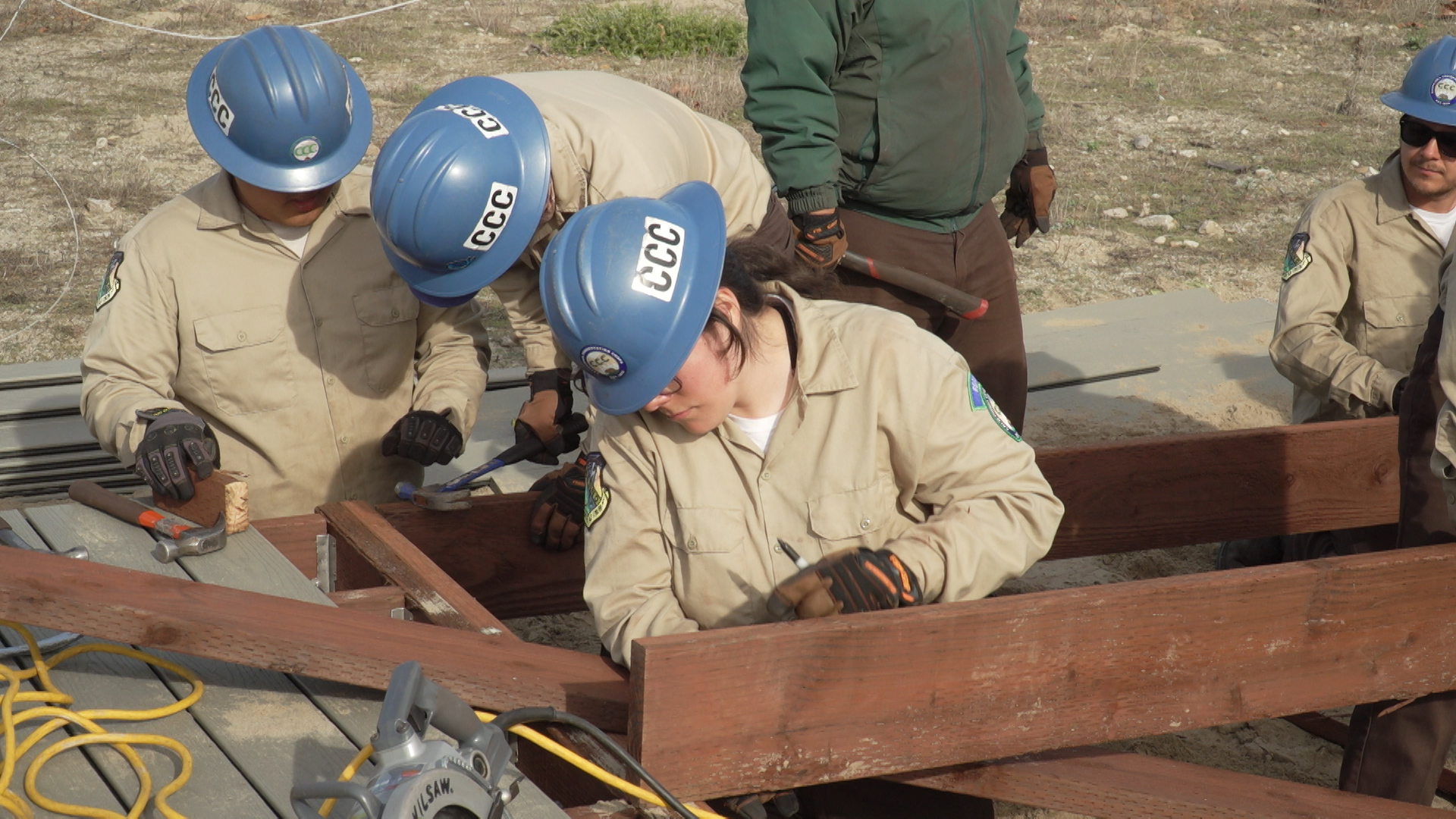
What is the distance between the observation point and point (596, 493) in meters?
2.28

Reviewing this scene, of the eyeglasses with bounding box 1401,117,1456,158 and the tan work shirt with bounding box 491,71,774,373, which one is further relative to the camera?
the eyeglasses with bounding box 1401,117,1456,158

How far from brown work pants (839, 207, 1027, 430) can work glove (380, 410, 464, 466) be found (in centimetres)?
131

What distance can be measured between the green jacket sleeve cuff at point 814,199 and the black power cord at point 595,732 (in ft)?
6.65

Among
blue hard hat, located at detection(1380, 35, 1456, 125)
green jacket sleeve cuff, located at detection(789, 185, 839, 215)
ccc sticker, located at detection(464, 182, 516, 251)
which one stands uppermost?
blue hard hat, located at detection(1380, 35, 1456, 125)

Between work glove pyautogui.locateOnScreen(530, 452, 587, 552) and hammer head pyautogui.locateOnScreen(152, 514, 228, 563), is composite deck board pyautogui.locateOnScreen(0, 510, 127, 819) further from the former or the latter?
work glove pyautogui.locateOnScreen(530, 452, 587, 552)

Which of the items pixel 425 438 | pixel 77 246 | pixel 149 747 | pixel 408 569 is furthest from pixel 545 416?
pixel 77 246

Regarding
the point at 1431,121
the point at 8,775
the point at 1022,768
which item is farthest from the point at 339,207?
the point at 1431,121

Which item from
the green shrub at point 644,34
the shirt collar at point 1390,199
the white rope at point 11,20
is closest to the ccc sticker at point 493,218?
the shirt collar at point 1390,199

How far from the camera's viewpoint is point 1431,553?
2.32 meters

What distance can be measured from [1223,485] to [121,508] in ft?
8.61

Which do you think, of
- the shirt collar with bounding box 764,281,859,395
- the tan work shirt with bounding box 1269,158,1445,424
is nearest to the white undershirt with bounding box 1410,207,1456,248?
the tan work shirt with bounding box 1269,158,1445,424

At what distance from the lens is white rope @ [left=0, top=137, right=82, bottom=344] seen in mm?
5887

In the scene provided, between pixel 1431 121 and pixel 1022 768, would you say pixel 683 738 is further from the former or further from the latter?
pixel 1431 121

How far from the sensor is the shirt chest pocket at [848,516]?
2213 millimetres
